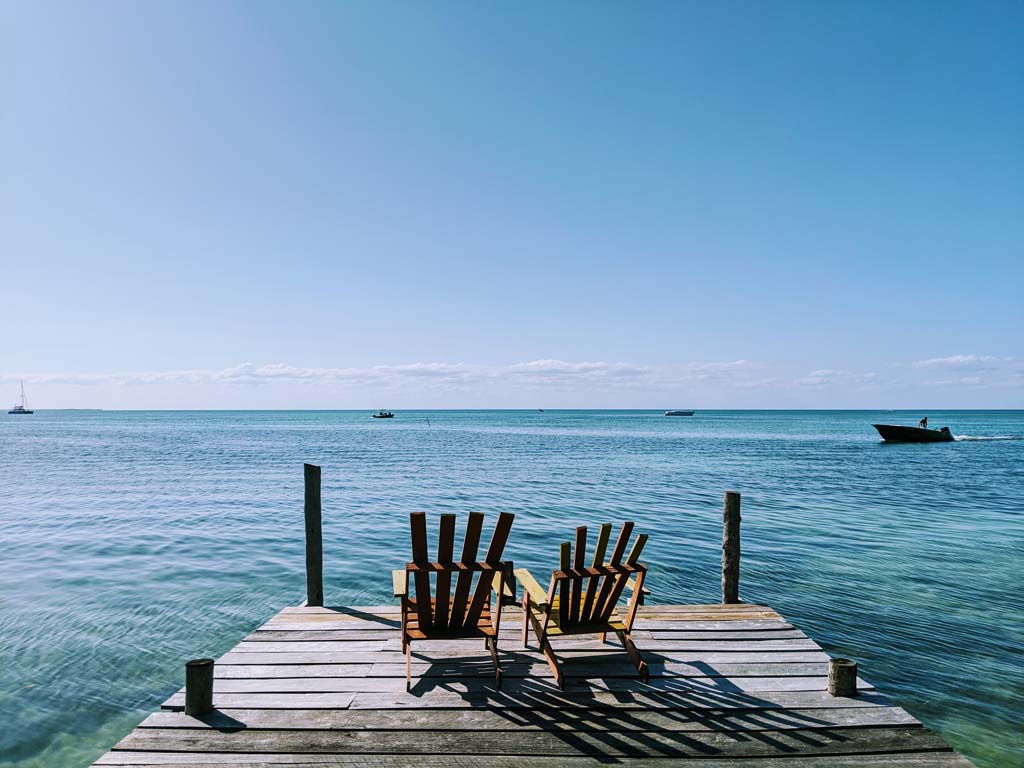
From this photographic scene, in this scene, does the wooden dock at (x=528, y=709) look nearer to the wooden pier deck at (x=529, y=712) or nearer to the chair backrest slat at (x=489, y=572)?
the wooden pier deck at (x=529, y=712)

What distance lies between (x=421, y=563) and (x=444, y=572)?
0.67 ft

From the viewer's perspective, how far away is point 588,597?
17.9 feet

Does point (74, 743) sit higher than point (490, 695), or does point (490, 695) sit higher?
point (490, 695)

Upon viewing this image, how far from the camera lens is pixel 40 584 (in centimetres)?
1196

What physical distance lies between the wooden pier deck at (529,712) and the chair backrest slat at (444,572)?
0.50 m

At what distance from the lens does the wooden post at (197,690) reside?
4.53 m

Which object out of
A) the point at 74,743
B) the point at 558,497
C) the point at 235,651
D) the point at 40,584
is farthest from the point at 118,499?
the point at 235,651

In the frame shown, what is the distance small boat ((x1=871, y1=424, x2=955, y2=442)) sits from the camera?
2178 inches

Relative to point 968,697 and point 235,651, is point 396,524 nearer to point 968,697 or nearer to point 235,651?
point 235,651

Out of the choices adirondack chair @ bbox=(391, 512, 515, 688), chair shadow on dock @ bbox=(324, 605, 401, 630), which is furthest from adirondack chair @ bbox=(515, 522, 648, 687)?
chair shadow on dock @ bbox=(324, 605, 401, 630)

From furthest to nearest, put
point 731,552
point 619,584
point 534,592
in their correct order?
point 731,552
point 534,592
point 619,584

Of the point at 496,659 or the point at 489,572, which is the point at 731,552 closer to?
the point at 496,659

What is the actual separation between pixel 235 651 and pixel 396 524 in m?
11.9

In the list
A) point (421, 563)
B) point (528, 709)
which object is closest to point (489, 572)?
point (421, 563)
